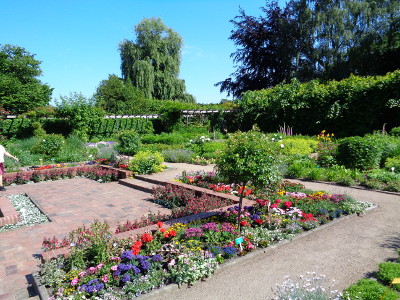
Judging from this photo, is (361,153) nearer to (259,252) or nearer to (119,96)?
(259,252)

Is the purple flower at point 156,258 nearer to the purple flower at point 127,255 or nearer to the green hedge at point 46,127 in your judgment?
the purple flower at point 127,255

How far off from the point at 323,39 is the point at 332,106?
9615 millimetres

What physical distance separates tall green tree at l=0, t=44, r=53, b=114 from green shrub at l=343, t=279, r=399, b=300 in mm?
27914

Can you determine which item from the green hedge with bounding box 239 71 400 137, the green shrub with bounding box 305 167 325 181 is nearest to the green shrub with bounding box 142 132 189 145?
the green hedge with bounding box 239 71 400 137

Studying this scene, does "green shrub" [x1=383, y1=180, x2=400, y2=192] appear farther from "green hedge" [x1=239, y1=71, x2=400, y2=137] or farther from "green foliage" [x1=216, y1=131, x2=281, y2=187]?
"green hedge" [x1=239, y1=71, x2=400, y2=137]

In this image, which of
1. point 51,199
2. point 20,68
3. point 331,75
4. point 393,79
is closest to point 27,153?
point 51,199

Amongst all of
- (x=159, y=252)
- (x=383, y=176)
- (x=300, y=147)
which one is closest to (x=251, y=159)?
(x=159, y=252)

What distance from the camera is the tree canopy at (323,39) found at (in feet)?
68.1

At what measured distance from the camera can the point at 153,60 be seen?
28.7 metres

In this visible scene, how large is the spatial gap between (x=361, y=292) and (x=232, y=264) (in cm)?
144

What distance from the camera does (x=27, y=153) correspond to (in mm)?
11773

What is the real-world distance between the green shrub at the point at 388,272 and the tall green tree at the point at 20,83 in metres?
28.0

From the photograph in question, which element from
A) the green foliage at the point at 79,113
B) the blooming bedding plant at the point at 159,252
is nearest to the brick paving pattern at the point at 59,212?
the blooming bedding plant at the point at 159,252

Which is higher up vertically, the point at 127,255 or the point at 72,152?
the point at 72,152
